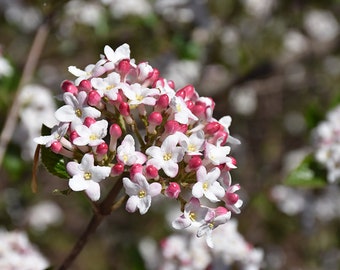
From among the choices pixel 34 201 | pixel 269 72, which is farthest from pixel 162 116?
pixel 34 201

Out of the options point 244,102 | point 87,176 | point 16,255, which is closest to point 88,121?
point 87,176

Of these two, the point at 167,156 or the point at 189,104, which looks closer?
the point at 167,156

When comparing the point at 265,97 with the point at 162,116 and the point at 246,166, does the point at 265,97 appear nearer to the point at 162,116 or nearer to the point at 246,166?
the point at 246,166

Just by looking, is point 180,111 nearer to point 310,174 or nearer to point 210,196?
point 210,196

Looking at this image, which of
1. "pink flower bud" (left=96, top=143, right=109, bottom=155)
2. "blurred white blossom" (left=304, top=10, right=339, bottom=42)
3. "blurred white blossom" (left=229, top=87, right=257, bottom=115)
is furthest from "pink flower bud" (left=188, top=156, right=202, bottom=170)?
"blurred white blossom" (left=304, top=10, right=339, bottom=42)

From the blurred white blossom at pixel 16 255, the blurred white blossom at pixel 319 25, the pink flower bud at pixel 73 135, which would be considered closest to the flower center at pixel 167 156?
the pink flower bud at pixel 73 135

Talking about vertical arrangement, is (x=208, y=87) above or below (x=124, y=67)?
below
